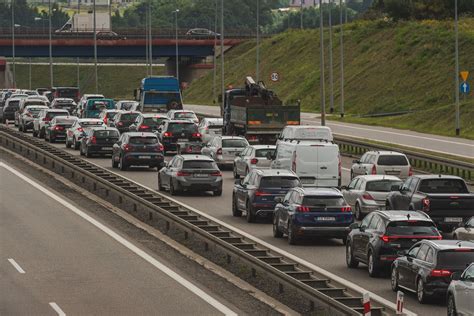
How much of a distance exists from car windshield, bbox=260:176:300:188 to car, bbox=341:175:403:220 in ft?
7.22

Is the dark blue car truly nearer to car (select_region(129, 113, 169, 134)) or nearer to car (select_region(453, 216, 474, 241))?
car (select_region(453, 216, 474, 241))

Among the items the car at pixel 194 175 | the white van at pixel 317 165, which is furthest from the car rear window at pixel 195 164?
the white van at pixel 317 165

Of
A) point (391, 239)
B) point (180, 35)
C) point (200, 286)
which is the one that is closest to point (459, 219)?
point (391, 239)

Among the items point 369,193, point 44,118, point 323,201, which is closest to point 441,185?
point 369,193

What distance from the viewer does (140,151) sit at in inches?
2244

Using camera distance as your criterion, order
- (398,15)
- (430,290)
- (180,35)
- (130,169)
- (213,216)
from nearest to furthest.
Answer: (430,290), (213,216), (130,169), (398,15), (180,35)

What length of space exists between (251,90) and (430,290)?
4720 cm

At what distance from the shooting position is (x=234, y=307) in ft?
83.9

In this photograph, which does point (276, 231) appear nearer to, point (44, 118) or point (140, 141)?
point (140, 141)

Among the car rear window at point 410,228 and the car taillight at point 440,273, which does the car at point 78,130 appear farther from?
the car taillight at point 440,273

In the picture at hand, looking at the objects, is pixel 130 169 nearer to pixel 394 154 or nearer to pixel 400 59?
pixel 394 154

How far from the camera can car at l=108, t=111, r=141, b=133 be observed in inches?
2938

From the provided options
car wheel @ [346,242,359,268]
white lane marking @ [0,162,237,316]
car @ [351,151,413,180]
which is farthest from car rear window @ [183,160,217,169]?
car wheel @ [346,242,359,268]

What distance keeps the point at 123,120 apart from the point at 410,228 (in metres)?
47.1
